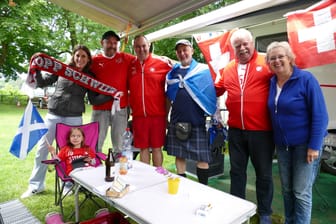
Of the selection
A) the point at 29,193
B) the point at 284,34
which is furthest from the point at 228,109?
the point at 29,193

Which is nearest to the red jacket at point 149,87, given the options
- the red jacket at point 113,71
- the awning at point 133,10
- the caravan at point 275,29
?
the red jacket at point 113,71

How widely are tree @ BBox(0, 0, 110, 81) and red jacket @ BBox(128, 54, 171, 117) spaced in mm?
9112

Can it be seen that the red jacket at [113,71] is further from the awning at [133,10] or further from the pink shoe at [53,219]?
the pink shoe at [53,219]

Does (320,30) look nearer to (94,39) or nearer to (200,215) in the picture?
(200,215)

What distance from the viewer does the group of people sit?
1.82 metres

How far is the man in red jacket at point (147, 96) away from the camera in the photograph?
9.00 feet

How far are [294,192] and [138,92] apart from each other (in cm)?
175

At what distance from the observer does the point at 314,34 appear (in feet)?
7.43

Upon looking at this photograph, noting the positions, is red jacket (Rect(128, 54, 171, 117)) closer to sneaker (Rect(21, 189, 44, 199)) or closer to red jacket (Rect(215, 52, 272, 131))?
red jacket (Rect(215, 52, 272, 131))

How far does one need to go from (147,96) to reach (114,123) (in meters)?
0.57

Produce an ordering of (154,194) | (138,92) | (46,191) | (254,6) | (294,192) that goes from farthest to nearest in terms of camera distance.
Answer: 1. (46,191)
2. (138,92)
3. (254,6)
4. (294,192)
5. (154,194)

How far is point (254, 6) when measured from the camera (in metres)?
2.55

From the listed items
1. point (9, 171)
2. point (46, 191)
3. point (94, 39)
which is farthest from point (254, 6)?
point (94, 39)

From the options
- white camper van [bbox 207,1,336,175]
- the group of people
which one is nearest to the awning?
the group of people
